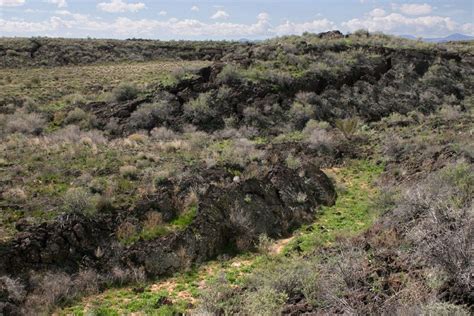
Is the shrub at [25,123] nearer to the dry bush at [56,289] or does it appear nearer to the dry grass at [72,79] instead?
the dry grass at [72,79]

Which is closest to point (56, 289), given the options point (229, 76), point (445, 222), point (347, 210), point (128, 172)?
point (128, 172)

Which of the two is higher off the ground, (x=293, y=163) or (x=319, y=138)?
(x=319, y=138)

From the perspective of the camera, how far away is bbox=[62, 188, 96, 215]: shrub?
11961 millimetres

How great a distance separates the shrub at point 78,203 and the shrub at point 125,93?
18.4 m

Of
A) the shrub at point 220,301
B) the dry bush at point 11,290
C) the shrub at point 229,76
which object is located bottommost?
the dry bush at point 11,290

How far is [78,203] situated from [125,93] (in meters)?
19.1

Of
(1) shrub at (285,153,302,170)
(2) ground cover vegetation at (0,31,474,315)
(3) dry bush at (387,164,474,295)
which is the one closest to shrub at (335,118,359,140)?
(2) ground cover vegetation at (0,31,474,315)

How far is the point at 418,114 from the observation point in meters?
30.2

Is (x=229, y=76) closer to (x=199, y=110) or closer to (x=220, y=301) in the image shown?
(x=199, y=110)

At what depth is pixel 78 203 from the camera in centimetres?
1207

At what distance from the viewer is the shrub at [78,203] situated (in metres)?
12.0

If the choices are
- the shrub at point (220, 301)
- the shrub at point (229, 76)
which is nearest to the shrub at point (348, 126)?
the shrub at point (229, 76)

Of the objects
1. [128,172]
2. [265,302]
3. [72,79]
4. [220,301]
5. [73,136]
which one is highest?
[72,79]

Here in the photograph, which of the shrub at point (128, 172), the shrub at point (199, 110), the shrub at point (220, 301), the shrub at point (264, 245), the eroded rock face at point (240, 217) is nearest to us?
the shrub at point (220, 301)
